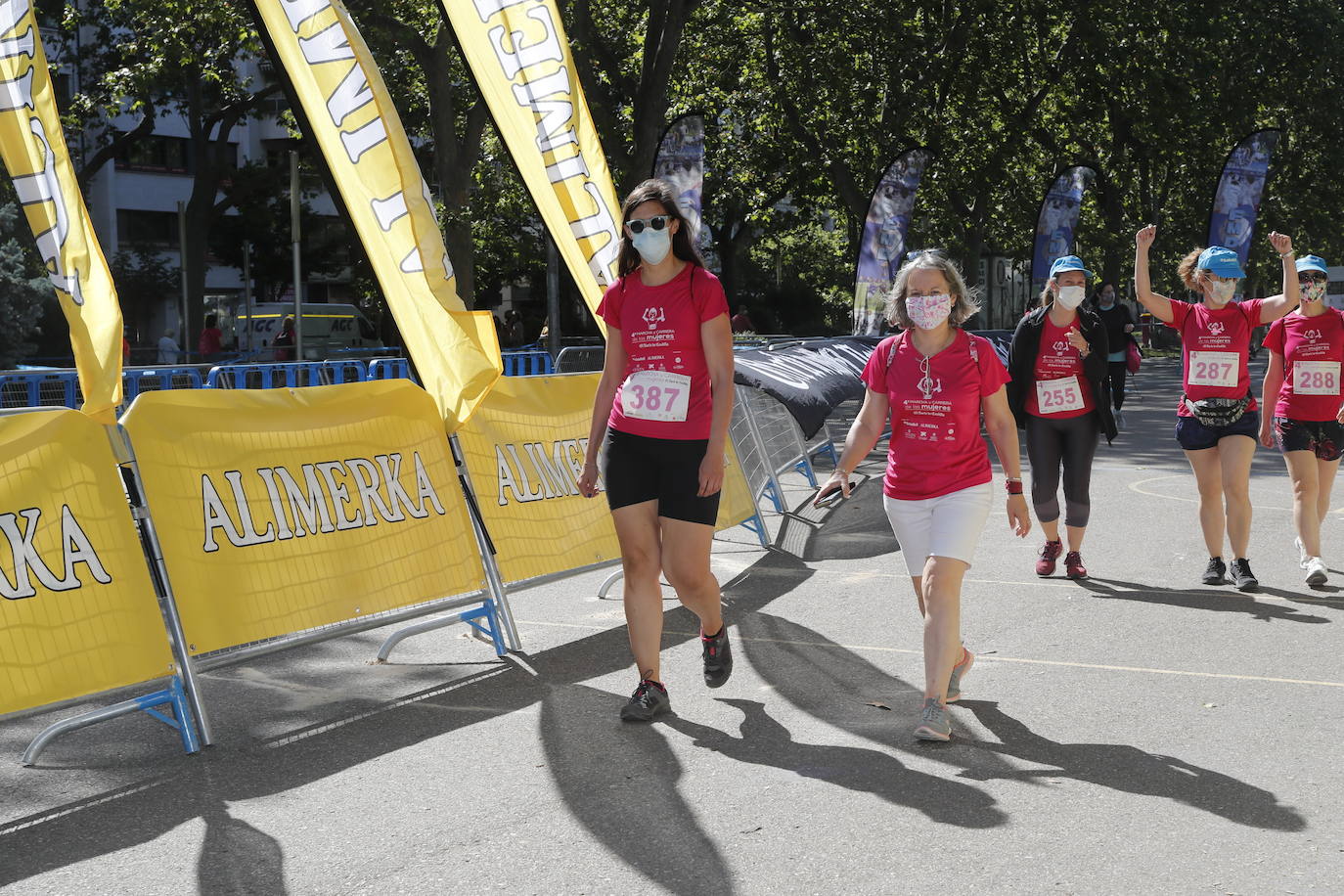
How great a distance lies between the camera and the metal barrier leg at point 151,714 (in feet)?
17.3

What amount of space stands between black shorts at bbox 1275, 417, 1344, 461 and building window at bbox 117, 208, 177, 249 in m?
55.9

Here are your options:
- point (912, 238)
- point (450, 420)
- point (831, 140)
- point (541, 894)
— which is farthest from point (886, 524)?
point (912, 238)

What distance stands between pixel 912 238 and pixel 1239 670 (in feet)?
94.4

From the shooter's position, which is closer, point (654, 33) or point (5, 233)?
point (654, 33)

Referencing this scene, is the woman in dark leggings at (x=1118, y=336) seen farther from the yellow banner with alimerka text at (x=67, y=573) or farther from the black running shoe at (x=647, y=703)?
the yellow banner with alimerka text at (x=67, y=573)

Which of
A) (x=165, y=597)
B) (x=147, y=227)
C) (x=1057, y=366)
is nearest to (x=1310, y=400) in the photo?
(x=1057, y=366)

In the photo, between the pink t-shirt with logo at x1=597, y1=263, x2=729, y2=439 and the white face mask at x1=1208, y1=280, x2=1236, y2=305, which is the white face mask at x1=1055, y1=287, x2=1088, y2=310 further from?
the pink t-shirt with logo at x1=597, y1=263, x2=729, y2=439

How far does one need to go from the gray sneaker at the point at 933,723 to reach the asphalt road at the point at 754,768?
0.04m

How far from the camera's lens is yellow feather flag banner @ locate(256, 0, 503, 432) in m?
6.81

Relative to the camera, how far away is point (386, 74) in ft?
91.0

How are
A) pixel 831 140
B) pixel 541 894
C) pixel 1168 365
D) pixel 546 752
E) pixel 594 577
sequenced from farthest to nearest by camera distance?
pixel 1168 365
pixel 831 140
pixel 594 577
pixel 546 752
pixel 541 894

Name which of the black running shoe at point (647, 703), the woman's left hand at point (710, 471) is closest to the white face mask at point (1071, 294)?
the woman's left hand at point (710, 471)

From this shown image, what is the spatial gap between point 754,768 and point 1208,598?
13.3 feet

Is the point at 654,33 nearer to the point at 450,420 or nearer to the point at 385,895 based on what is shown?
the point at 450,420
